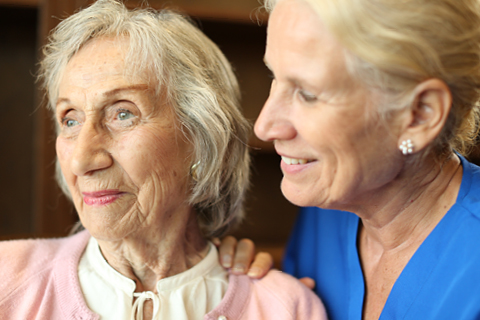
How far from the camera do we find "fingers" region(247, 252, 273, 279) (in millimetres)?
1477

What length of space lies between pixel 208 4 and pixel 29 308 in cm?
205

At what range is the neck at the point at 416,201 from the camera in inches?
49.1

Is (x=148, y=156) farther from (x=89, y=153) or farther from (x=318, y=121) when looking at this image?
(x=318, y=121)

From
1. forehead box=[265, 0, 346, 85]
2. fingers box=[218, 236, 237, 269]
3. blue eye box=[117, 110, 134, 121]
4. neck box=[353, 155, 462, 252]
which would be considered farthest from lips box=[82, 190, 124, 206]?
neck box=[353, 155, 462, 252]

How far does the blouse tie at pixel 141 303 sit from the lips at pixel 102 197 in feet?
0.96

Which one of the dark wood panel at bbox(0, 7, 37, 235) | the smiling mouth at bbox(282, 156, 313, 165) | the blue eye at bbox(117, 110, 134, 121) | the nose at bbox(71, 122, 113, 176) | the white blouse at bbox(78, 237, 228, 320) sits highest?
the smiling mouth at bbox(282, 156, 313, 165)

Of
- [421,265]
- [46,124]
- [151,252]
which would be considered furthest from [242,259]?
[46,124]

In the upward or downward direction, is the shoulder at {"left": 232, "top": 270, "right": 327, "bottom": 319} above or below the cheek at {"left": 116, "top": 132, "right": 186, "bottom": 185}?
below

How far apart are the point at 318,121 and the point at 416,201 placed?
41 cm

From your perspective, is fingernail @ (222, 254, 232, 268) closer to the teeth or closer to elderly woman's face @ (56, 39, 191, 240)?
elderly woman's face @ (56, 39, 191, 240)

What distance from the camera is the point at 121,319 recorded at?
1273 millimetres

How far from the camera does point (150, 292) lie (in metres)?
1.35

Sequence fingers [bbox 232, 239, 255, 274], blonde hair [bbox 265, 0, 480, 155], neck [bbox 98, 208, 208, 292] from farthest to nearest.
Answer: fingers [bbox 232, 239, 255, 274], neck [bbox 98, 208, 208, 292], blonde hair [bbox 265, 0, 480, 155]

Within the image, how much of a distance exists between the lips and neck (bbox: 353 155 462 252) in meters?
0.70
